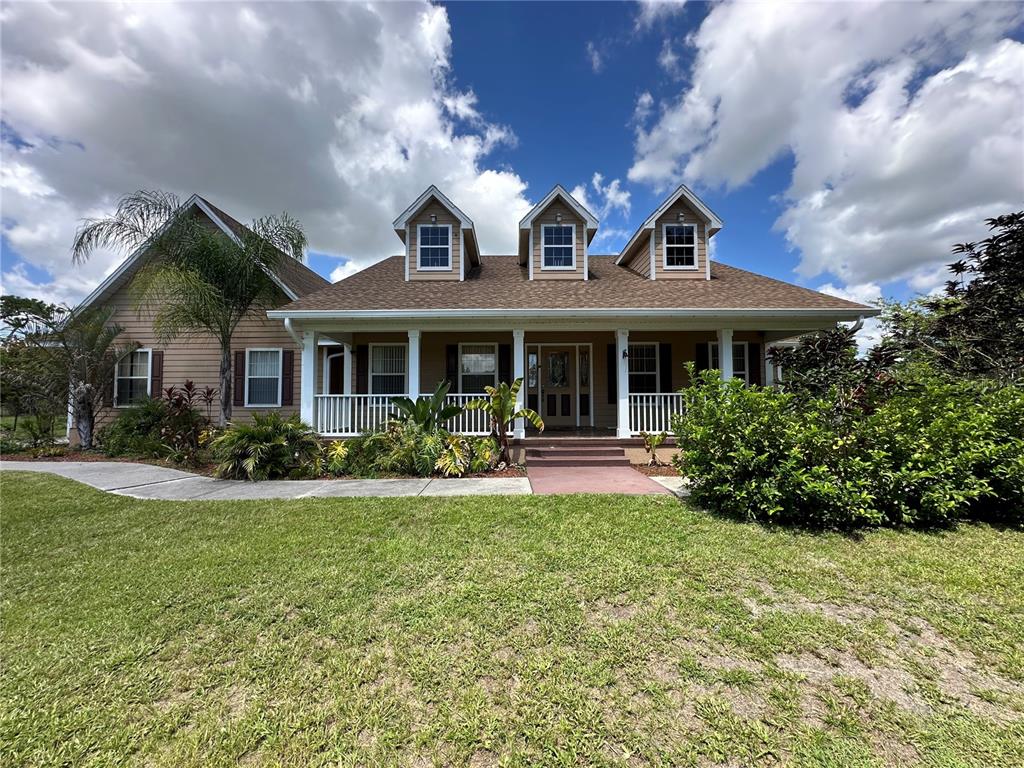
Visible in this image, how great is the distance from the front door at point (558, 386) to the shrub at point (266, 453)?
613 cm

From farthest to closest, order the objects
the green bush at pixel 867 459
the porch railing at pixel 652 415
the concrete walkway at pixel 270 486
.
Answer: the porch railing at pixel 652 415, the concrete walkway at pixel 270 486, the green bush at pixel 867 459

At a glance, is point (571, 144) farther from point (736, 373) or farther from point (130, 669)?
point (130, 669)

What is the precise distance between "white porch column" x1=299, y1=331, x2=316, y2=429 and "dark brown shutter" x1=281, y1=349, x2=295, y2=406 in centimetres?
285

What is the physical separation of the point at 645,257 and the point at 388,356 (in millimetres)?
8028

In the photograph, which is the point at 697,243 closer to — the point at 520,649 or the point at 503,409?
the point at 503,409

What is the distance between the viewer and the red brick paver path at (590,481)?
6461 millimetres

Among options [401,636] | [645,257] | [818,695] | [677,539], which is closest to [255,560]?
[401,636]

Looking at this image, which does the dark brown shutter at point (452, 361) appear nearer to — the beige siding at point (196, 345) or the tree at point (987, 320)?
the beige siding at point (196, 345)

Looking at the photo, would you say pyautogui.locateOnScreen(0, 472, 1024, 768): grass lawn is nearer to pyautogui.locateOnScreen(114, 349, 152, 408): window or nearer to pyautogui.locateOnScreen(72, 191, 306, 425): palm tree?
pyautogui.locateOnScreen(72, 191, 306, 425): palm tree

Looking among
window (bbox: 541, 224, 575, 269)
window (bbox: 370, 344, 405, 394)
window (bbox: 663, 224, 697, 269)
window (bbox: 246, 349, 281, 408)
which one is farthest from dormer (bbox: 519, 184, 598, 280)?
window (bbox: 246, 349, 281, 408)

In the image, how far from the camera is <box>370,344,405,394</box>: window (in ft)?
37.9

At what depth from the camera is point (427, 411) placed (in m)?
8.52

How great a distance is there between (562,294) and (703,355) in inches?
182

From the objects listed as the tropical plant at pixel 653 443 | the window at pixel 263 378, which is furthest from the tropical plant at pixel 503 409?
the window at pixel 263 378
